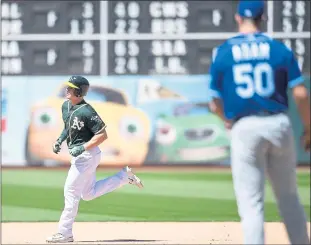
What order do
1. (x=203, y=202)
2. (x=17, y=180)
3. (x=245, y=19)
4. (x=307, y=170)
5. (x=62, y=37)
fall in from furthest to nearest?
(x=62, y=37) < (x=307, y=170) < (x=17, y=180) < (x=203, y=202) < (x=245, y=19)

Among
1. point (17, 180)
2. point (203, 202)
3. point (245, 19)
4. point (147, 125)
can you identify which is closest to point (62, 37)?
point (147, 125)

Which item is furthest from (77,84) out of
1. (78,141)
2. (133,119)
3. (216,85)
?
(133,119)

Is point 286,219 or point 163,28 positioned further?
point 163,28

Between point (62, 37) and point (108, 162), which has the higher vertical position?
point (62, 37)

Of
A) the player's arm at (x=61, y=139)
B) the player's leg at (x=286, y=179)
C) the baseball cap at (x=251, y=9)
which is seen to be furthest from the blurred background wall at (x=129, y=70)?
the baseball cap at (x=251, y=9)

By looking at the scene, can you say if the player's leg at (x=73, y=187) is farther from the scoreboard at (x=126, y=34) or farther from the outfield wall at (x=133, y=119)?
the scoreboard at (x=126, y=34)

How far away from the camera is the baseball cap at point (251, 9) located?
5.40m

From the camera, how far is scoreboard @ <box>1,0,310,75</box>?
2084 centimetres

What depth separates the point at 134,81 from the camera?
20.7 meters

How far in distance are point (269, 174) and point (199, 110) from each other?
15.3m

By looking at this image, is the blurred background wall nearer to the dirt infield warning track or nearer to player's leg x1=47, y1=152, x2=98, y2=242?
the dirt infield warning track

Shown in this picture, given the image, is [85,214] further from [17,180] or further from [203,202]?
[17,180]

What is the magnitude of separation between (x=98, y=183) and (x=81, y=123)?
2.26 ft

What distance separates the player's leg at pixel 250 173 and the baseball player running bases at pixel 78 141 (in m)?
2.26
